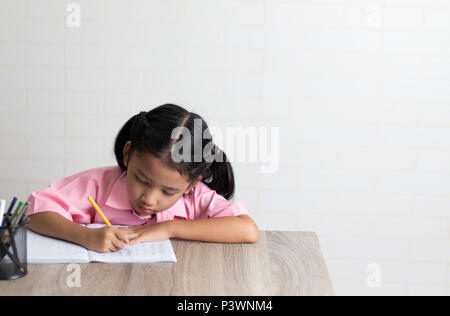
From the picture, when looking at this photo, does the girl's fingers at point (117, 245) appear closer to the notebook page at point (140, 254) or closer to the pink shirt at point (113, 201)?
the notebook page at point (140, 254)

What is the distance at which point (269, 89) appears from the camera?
8.61ft

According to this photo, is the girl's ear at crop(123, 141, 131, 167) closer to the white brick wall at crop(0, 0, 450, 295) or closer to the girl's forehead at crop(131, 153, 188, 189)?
the girl's forehead at crop(131, 153, 188, 189)

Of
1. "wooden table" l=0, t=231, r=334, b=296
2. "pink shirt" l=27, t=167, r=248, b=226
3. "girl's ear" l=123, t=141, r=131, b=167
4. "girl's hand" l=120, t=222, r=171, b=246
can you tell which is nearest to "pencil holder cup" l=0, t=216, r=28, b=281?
"wooden table" l=0, t=231, r=334, b=296

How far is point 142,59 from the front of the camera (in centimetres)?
260

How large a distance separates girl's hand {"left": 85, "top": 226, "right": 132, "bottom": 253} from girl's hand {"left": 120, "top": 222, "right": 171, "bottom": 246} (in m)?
0.02

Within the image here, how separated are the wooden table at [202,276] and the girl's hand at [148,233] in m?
0.04

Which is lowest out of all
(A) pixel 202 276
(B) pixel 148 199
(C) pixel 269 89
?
(A) pixel 202 276

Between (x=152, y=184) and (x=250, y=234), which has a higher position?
(x=152, y=184)

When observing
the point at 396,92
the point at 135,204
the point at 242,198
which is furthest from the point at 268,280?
the point at 396,92

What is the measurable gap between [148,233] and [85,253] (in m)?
0.18

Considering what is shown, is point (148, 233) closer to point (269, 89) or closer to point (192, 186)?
point (192, 186)

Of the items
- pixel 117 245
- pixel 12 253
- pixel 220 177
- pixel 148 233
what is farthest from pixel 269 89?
pixel 12 253

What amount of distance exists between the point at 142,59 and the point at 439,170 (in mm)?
1362
